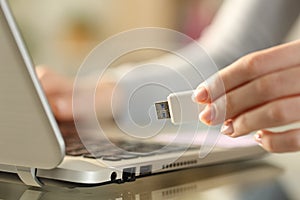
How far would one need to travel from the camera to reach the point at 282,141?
2.30 ft

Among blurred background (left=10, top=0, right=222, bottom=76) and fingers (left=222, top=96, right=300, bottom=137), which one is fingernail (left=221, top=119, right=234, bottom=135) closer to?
fingers (left=222, top=96, right=300, bottom=137)

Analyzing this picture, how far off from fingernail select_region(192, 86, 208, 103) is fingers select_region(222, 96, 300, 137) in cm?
10

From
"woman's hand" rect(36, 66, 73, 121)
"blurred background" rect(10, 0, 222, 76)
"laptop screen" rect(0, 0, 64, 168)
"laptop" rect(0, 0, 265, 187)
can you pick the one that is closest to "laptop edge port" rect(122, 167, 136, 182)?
"laptop" rect(0, 0, 265, 187)

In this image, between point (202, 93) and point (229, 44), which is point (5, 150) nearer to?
point (202, 93)

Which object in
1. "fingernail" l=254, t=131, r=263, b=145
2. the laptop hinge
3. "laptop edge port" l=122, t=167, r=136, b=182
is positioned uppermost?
the laptop hinge

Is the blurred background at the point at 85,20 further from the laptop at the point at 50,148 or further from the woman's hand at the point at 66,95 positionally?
the laptop at the point at 50,148

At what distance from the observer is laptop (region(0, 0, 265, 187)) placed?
428 mm

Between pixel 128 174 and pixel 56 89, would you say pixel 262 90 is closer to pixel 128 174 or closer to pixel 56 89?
pixel 128 174

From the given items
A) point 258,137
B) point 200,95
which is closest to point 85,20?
point 258,137

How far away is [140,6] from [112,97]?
1.84m

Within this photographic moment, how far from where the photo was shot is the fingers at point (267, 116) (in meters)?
0.69

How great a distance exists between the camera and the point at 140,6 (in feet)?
8.75

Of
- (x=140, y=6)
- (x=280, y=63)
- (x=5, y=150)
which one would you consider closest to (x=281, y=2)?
(x=280, y=63)

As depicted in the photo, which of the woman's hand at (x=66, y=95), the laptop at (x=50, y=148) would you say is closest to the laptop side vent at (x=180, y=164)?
the laptop at (x=50, y=148)
